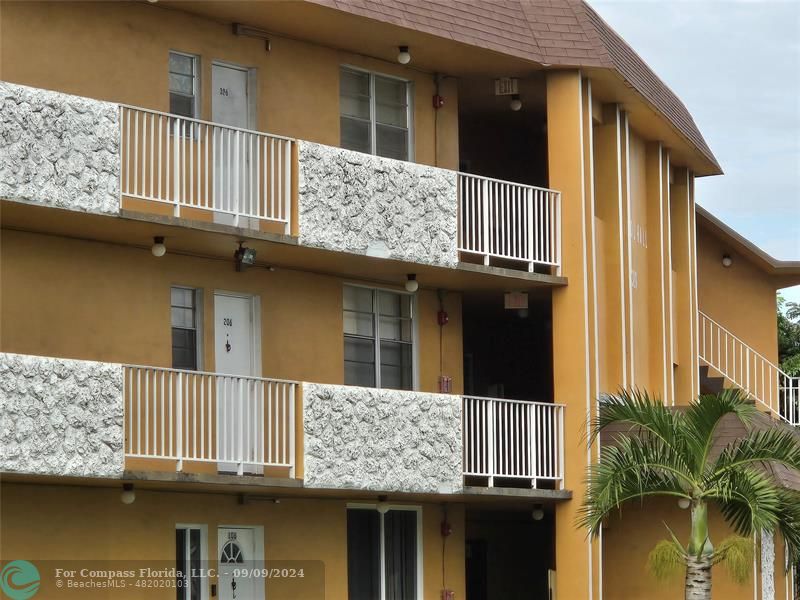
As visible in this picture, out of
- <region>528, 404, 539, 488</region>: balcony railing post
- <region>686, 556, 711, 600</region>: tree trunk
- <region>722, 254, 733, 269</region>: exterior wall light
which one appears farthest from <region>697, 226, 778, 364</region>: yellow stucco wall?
<region>686, 556, 711, 600</region>: tree trunk

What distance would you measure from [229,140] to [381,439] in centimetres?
458

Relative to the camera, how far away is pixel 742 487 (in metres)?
22.2

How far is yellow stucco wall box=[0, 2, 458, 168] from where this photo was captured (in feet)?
71.5

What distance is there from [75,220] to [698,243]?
1716cm

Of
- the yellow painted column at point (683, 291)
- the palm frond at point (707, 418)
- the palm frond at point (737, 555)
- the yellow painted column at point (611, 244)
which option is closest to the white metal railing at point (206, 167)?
the palm frond at point (707, 418)

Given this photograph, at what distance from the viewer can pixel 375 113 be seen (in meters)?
26.2

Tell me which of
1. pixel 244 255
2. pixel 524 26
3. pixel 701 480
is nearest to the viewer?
pixel 701 480

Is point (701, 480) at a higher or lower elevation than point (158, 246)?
lower

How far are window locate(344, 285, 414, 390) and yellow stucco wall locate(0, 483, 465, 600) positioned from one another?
2025mm

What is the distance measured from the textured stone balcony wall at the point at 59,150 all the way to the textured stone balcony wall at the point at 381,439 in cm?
406

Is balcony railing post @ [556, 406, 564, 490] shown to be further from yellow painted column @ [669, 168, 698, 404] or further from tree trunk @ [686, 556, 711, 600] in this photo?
yellow painted column @ [669, 168, 698, 404]

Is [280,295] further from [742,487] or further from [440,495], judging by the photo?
[742,487]

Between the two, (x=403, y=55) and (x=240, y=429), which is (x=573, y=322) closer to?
(x=403, y=55)

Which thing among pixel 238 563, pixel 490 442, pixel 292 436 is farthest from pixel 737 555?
pixel 238 563
